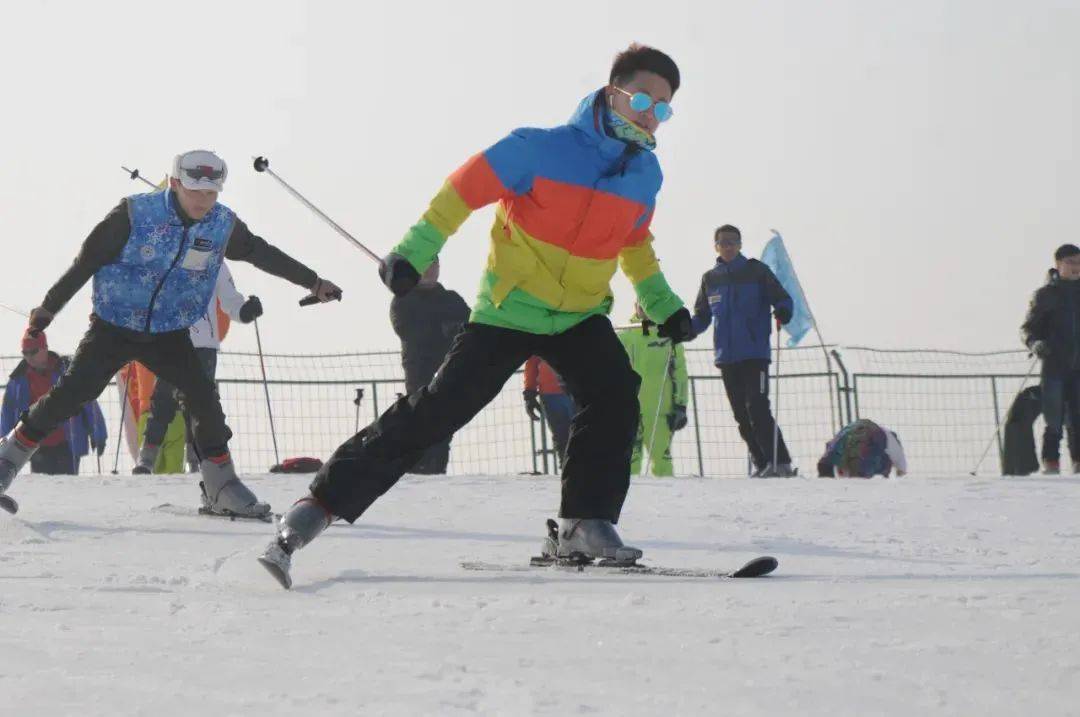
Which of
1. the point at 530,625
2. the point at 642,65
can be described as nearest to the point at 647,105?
the point at 642,65

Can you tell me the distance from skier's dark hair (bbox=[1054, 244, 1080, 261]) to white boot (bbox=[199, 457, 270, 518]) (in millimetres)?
5691

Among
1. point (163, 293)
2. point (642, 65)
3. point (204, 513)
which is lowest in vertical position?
point (204, 513)

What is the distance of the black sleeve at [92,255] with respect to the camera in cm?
664

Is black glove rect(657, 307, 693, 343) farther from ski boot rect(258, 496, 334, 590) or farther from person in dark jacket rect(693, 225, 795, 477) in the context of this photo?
person in dark jacket rect(693, 225, 795, 477)

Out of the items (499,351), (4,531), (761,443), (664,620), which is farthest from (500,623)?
(761,443)

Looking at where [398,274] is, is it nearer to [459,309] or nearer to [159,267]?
[159,267]

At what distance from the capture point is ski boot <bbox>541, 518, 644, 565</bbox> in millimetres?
4984

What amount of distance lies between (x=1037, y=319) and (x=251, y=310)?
5.09 metres

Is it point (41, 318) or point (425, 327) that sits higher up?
point (425, 327)

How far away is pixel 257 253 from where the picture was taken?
682 cm

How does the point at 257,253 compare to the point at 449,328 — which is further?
→ the point at 449,328

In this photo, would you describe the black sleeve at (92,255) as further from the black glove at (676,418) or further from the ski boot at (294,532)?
the black glove at (676,418)

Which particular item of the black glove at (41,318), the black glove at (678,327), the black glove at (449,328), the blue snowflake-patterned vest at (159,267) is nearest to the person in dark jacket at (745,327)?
the black glove at (449,328)

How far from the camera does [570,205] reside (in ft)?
15.9
